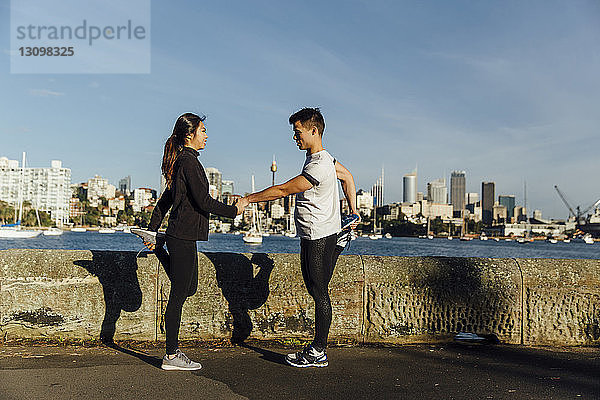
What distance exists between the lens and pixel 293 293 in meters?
5.85

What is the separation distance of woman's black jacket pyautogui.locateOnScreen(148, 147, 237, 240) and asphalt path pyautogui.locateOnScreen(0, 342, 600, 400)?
3.67 feet

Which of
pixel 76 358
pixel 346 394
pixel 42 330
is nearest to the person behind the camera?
pixel 346 394

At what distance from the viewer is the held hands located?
477 cm

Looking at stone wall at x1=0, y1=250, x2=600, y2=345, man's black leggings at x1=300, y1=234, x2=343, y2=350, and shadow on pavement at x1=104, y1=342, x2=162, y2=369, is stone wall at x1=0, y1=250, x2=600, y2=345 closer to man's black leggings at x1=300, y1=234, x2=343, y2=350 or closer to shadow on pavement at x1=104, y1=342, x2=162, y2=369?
shadow on pavement at x1=104, y1=342, x2=162, y2=369

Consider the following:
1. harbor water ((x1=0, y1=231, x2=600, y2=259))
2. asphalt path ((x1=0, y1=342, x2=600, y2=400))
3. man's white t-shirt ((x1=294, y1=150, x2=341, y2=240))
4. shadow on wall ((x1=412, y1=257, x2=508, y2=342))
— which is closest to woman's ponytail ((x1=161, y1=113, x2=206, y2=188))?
man's white t-shirt ((x1=294, y1=150, x2=341, y2=240))

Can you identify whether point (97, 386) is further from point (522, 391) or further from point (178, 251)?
point (522, 391)

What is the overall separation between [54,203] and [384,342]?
6055 inches

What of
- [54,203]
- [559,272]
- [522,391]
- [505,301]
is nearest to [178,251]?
[522,391]

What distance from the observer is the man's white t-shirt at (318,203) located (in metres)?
4.87

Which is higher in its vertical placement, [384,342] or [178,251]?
[178,251]

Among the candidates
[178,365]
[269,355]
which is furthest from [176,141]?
[269,355]

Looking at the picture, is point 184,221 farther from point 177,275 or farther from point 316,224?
point 316,224

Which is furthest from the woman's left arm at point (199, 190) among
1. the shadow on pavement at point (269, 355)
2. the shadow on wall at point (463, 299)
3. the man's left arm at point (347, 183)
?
the shadow on wall at point (463, 299)

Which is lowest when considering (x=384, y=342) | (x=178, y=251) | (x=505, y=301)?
(x=384, y=342)
